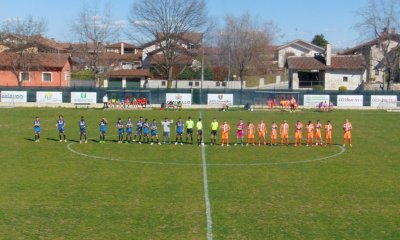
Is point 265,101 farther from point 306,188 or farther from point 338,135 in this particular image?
point 306,188

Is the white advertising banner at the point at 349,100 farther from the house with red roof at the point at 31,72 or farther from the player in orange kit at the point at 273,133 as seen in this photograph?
the house with red roof at the point at 31,72

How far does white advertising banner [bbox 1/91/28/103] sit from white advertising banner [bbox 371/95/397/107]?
3928 centimetres

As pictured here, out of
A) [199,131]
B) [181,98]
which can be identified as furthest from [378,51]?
[199,131]

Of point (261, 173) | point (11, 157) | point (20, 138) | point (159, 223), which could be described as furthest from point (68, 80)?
point (159, 223)

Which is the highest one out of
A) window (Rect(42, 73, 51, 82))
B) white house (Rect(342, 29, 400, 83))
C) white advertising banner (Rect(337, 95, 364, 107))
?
white house (Rect(342, 29, 400, 83))

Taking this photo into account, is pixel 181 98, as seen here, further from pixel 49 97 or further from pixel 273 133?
pixel 273 133

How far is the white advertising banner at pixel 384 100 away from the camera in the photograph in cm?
5925

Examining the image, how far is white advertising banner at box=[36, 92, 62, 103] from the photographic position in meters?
57.3

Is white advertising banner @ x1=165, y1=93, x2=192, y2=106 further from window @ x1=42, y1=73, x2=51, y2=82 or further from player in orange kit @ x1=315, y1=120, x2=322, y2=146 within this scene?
player in orange kit @ x1=315, y1=120, x2=322, y2=146

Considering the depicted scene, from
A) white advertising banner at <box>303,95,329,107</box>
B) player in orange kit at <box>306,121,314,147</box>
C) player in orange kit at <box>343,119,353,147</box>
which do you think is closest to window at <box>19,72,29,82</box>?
white advertising banner at <box>303,95,329,107</box>

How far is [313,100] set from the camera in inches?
2335

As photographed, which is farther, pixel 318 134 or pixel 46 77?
pixel 46 77

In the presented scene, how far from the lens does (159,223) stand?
46.1 ft

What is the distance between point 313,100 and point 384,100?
8.12 meters
